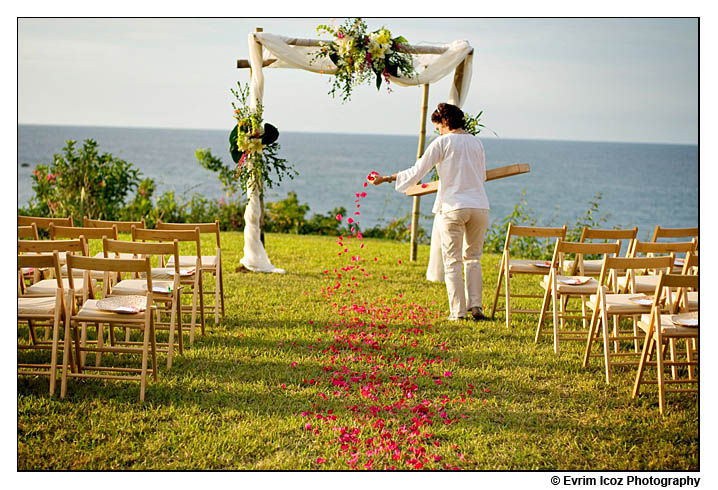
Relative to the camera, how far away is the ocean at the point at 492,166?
33656 mm

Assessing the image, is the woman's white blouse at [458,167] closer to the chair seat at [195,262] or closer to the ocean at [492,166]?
the chair seat at [195,262]

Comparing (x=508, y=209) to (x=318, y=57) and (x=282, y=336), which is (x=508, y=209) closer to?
(x=318, y=57)

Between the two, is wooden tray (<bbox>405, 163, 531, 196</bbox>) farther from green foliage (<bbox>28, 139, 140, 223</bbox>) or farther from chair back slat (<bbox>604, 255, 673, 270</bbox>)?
green foliage (<bbox>28, 139, 140, 223</bbox>)

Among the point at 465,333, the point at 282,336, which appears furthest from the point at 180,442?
the point at 465,333

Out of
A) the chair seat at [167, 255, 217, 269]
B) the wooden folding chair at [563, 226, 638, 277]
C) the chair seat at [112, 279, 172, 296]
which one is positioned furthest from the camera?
the chair seat at [167, 255, 217, 269]

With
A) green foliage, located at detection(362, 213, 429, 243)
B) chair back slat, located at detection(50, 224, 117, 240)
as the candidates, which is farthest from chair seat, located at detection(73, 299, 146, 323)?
green foliage, located at detection(362, 213, 429, 243)

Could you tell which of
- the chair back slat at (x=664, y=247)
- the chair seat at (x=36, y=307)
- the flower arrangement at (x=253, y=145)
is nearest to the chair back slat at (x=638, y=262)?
the chair back slat at (x=664, y=247)

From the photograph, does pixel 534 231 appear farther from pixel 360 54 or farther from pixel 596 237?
pixel 360 54

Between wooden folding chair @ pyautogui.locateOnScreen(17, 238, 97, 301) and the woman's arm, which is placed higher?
the woman's arm

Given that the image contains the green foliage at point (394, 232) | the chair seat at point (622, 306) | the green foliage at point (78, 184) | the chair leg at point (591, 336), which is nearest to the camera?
the chair seat at point (622, 306)

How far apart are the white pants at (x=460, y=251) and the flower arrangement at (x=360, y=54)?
2046mm

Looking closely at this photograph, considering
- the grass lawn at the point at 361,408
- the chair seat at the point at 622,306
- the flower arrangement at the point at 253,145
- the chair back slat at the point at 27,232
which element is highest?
the flower arrangement at the point at 253,145

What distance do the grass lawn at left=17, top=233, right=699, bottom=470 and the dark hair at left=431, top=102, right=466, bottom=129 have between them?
5.68ft

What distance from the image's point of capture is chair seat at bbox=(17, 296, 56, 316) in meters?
4.01
